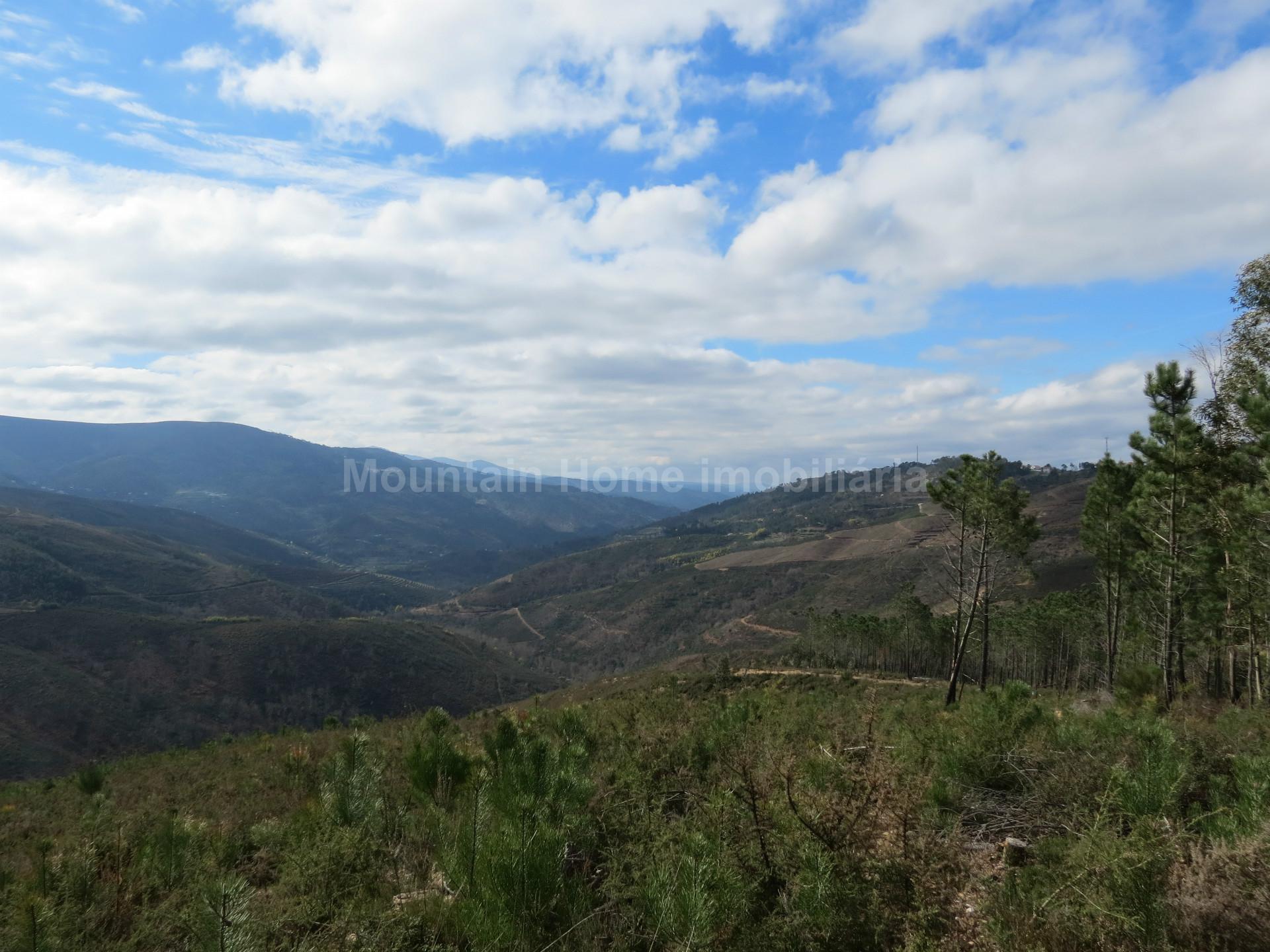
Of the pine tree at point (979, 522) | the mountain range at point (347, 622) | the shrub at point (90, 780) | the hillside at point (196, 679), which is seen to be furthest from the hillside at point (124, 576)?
the pine tree at point (979, 522)

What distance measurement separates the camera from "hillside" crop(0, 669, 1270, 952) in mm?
2936

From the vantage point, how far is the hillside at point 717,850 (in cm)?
294

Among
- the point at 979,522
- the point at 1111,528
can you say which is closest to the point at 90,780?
the point at 979,522

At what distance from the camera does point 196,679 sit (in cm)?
6756

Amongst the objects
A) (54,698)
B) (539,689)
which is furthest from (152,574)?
(539,689)

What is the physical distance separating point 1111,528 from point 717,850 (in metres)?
27.0

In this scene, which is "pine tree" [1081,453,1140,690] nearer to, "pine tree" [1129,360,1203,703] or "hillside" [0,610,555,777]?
"pine tree" [1129,360,1203,703]

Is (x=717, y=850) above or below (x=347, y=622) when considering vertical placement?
above

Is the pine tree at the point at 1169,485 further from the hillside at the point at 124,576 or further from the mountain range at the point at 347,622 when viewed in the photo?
the hillside at the point at 124,576

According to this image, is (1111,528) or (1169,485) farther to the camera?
(1111,528)

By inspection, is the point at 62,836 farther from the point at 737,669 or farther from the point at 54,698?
the point at 54,698

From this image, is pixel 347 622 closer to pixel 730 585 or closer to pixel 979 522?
pixel 730 585

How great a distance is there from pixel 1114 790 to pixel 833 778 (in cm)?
172

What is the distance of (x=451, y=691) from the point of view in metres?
74.3
